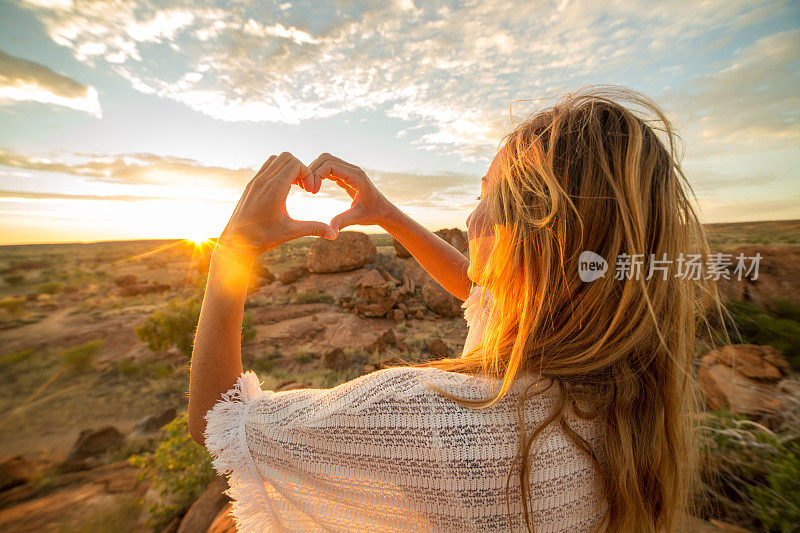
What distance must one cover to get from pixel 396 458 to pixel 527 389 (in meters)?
0.37

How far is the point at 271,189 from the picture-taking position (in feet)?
3.36

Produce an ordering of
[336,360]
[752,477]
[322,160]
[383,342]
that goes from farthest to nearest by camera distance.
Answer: [383,342]
[336,360]
[752,477]
[322,160]

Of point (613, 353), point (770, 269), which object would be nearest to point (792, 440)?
point (613, 353)

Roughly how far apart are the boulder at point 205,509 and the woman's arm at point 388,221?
9.19ft

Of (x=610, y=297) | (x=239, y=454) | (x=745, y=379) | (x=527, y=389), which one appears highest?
(x=610, y=297)

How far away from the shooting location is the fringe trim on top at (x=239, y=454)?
900 millimetres

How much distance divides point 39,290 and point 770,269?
22219 mm

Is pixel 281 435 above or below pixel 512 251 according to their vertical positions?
below

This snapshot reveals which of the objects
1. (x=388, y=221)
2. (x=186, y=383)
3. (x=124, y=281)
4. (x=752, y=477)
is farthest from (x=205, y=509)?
(x=124, y=281)

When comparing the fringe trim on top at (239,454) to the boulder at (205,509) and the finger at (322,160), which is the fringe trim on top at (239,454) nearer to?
the finger at (322,160)

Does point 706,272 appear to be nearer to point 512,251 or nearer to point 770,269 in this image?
point 512,251

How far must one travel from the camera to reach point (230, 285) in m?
1.00

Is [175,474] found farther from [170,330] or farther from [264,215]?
[170,330]

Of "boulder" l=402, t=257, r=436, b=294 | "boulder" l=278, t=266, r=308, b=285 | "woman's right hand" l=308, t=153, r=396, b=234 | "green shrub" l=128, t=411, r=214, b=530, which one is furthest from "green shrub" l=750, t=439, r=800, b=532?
"boulder" l=278, t=266, r=308, b=285
